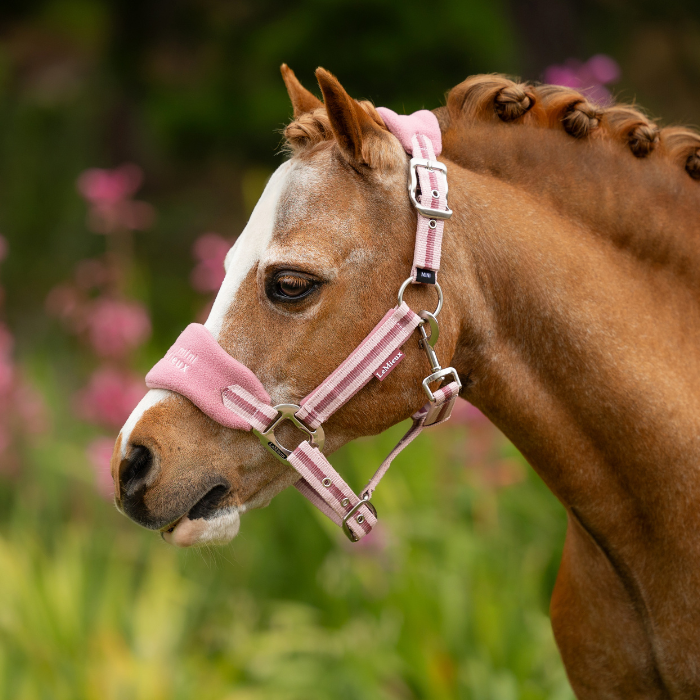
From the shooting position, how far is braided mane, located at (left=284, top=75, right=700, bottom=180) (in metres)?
1.75

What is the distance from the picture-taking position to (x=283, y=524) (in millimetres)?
4281

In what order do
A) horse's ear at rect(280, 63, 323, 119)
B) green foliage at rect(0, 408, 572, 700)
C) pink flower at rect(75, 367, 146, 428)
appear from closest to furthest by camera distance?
horse's ear at rect(280, 63, 323, 119), green foliage at rect(0, 408, 572, 700), pink flower at rect(75, 367, 146, 428)

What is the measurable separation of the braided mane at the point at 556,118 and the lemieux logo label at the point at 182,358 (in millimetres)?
557

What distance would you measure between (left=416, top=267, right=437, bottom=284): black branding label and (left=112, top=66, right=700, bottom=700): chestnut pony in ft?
0.12

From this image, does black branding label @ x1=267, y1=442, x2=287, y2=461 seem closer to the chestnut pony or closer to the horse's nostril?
the chestnut pony

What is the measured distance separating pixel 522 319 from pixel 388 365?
13.3 inches

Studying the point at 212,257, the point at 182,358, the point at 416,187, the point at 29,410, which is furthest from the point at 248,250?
the point at 29,410

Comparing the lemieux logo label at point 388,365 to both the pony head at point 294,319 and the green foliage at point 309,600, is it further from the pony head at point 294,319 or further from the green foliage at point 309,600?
the green foliage at point 309,600

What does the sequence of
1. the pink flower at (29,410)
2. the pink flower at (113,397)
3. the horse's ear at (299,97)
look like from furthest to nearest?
the pink flower at (29,410) → the pink flower at (113,397) → the horse's ear at (299,97)

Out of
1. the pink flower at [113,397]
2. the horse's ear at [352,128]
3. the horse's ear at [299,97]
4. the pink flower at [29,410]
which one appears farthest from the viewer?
the pink flower at [29,410]

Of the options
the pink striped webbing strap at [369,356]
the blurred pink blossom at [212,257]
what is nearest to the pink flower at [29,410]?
the blurred pink blossom at [212,257]

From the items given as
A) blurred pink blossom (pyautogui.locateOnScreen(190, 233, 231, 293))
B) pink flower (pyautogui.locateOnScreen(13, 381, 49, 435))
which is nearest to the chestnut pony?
blurred pink blossom (pyautogui.locateOnScreen(190, 233, 231, 293))

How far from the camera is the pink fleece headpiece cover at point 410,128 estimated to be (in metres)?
1.70

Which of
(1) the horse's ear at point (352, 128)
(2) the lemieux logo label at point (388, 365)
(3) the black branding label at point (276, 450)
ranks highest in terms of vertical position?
(1) the horse's ear at point (352, 128)
